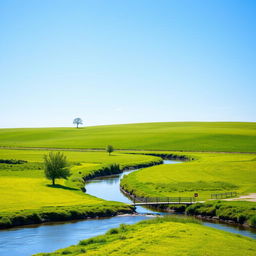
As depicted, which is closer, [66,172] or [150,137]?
[66,172]

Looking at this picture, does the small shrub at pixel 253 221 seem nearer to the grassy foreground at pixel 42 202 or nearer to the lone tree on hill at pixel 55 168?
the grassy foreground at pixel 42 202

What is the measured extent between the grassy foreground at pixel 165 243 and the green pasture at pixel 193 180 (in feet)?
62.7

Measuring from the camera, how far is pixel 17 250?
107 ft

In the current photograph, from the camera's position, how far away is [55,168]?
64562mm

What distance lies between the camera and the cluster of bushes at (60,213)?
4116cm

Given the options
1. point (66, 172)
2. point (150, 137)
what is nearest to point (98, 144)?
point (150, 137)

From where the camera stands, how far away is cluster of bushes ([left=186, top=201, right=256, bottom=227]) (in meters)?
42.2

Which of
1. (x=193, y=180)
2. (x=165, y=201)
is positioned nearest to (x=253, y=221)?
(x=165, y=201)

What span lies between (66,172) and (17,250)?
108ft

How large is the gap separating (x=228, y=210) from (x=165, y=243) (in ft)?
57.1

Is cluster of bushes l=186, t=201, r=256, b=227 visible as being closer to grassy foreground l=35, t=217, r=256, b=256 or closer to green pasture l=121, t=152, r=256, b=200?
green pasture l=121, t=152, r=256, b=200

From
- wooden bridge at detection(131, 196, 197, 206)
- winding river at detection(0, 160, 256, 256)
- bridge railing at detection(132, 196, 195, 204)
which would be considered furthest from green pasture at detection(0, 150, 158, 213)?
bridge railing at detection(132, 196, 195, 204)

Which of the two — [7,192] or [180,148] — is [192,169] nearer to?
[7,192]

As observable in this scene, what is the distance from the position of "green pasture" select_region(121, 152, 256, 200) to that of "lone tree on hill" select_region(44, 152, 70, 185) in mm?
10663
